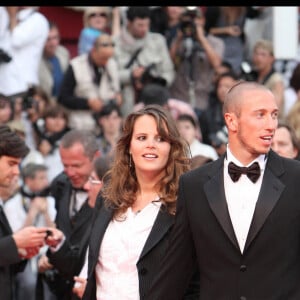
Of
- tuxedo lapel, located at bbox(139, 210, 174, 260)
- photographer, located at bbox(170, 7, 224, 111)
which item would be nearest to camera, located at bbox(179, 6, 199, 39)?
photographer, located at bbox(170, 7, 224, 111)

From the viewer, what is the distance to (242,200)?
4914 mm

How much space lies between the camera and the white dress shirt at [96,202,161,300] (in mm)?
5602

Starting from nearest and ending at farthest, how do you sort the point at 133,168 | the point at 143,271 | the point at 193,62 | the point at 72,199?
1. the point at 143,271
2. the point at 133,168
3. the point at 72,199
4. the point at 193,62

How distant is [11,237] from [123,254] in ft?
3.75

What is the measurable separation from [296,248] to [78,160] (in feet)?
9.67

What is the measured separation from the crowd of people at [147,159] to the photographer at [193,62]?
2 centimetres

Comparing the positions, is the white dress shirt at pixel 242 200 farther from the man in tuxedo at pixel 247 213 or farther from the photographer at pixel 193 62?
the photographer at pixel 193 62

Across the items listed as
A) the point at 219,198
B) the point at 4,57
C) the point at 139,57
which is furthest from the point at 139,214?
the point at 139,57

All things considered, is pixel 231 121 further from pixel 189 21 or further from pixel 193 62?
pixel 193 62

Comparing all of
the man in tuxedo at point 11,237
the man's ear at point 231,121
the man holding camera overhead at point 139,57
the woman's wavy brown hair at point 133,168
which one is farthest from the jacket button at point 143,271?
the man holding camera overhead at point 139,57

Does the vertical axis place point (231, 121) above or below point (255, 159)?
above

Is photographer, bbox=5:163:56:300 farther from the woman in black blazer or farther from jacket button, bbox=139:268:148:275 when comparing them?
jacket button, bbox=139:268:148:275

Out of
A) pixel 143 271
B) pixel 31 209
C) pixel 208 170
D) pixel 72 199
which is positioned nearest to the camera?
pixel 208 170

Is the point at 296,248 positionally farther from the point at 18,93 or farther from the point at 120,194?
the point at 18,93
